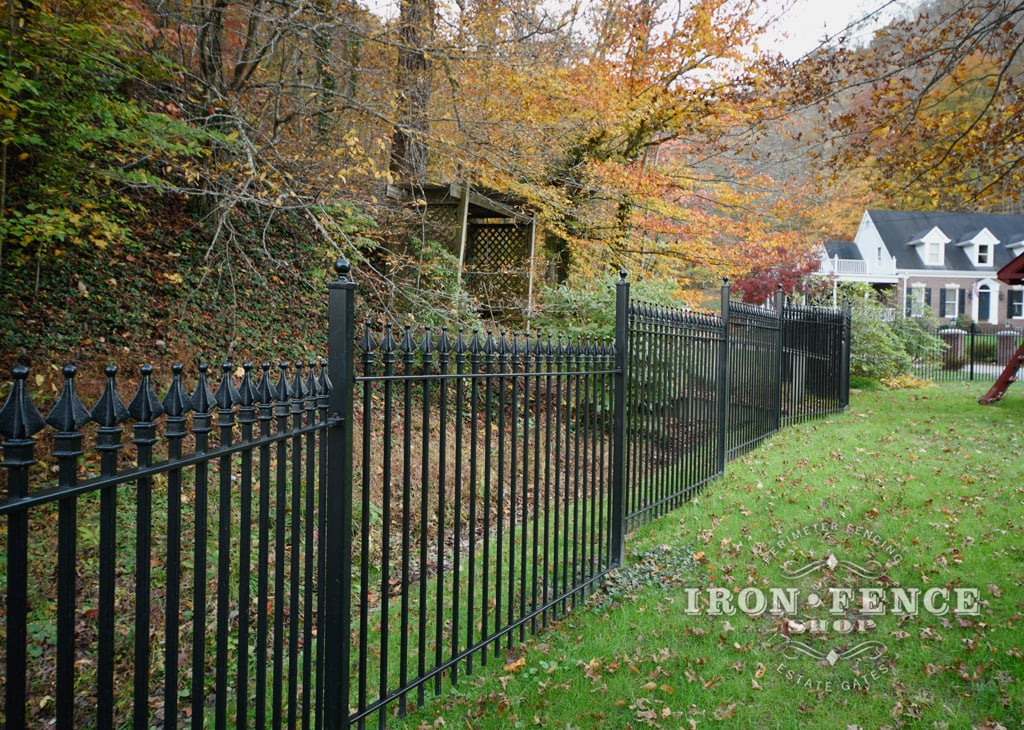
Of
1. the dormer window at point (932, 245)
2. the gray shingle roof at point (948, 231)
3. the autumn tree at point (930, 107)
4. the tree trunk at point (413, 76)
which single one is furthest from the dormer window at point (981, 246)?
the tree trunk at point (413, 76)

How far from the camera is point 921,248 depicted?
3878 cm

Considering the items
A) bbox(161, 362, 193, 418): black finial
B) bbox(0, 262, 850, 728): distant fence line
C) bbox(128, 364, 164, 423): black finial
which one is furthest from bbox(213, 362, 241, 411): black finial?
bbox(128, 364, 164, 423): black finial

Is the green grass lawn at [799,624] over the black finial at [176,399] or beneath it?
beneath

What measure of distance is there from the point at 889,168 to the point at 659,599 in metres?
6.64

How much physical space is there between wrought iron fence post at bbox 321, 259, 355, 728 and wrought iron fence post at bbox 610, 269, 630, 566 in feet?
9.24

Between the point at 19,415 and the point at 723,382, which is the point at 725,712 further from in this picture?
the point at 723,382

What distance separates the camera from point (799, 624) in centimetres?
441

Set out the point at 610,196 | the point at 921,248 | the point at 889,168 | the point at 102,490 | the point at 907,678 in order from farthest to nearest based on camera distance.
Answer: the point at 921,248 < the point at 610,196 < the point at 889,168 < the point at 907,678 < the point at 102,490

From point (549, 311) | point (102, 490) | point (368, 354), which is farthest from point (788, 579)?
point (549, 311)

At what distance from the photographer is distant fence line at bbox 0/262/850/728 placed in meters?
1.78

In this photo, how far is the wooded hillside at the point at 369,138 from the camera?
304 inches

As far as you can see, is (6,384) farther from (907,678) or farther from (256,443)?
(907,678)

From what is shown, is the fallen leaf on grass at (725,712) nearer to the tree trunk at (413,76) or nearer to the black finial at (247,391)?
the black finial at (247,391)

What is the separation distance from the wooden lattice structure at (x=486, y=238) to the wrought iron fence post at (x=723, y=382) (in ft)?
14.2
